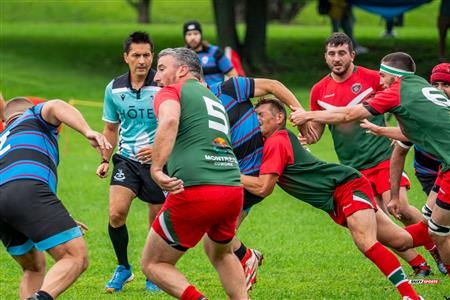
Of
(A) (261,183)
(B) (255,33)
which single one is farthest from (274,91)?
(B) (255,33)

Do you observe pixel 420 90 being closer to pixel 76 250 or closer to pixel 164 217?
pixel 164 217

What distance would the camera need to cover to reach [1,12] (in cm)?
5269

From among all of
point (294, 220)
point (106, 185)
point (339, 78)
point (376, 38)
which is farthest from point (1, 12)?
point (339, 78)

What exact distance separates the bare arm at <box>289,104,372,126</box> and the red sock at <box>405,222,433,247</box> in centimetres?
136

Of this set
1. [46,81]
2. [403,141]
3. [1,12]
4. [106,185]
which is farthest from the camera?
[1,12]

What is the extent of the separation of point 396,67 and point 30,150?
3129 mm

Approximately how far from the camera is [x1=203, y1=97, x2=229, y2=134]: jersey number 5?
6980 mm

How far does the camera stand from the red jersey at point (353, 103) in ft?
31.5

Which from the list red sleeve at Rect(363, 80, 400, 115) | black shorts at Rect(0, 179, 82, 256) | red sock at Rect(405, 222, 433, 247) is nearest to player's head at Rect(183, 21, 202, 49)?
red sock at Rect(405, 222, 433, 247)

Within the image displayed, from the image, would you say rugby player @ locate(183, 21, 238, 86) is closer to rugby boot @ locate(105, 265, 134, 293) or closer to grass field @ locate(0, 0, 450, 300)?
grass field @ locate(0, 0, 450, 300)

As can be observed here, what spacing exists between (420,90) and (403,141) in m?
1.02

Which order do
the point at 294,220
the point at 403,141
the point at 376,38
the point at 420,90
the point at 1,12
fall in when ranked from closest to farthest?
the point at 420,90, the point at 403,141, the point at 294,220, the point at 376,38, the point at 1,12

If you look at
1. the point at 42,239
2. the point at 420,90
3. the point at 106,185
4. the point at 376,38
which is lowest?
the point at 376,38

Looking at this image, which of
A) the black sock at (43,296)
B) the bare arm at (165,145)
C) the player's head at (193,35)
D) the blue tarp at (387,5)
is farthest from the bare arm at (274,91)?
the blue tarp at (387,5)
